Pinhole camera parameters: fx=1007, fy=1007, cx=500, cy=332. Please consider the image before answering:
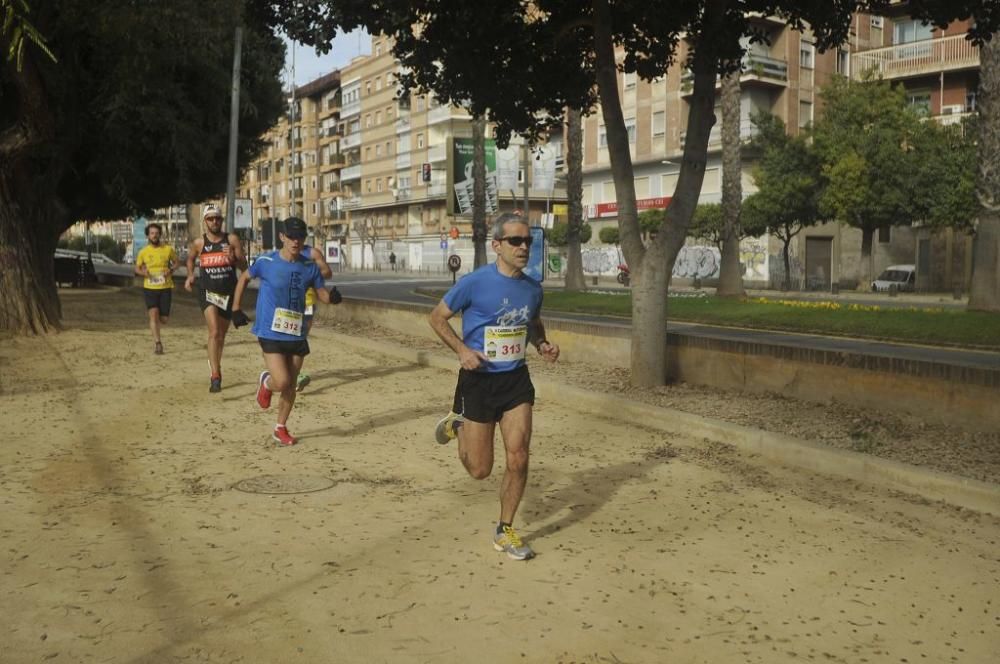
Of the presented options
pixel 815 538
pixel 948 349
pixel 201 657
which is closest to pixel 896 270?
pixel 948 349

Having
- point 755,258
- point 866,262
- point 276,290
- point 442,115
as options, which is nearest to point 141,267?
point 276,290

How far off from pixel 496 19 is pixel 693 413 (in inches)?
185

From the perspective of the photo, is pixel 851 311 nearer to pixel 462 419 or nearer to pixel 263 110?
pixel 462 419

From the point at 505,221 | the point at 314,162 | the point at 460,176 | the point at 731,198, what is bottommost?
the point at 505,221

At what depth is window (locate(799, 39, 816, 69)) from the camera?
5191 cm

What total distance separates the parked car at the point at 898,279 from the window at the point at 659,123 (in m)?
15.7

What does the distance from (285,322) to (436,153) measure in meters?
76.3

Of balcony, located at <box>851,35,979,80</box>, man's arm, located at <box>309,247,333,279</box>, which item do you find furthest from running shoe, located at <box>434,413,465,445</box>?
balcony, located at <box>851,35,979,80</box>

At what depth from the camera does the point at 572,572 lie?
4758 millimetres

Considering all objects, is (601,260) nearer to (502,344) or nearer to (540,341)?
(540,341)

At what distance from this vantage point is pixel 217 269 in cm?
1111

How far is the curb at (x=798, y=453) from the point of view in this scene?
6090mm

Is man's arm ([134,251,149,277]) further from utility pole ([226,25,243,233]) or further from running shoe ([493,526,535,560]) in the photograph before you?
utility pole ([226,25,243,233])

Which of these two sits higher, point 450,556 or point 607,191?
point 607,191
